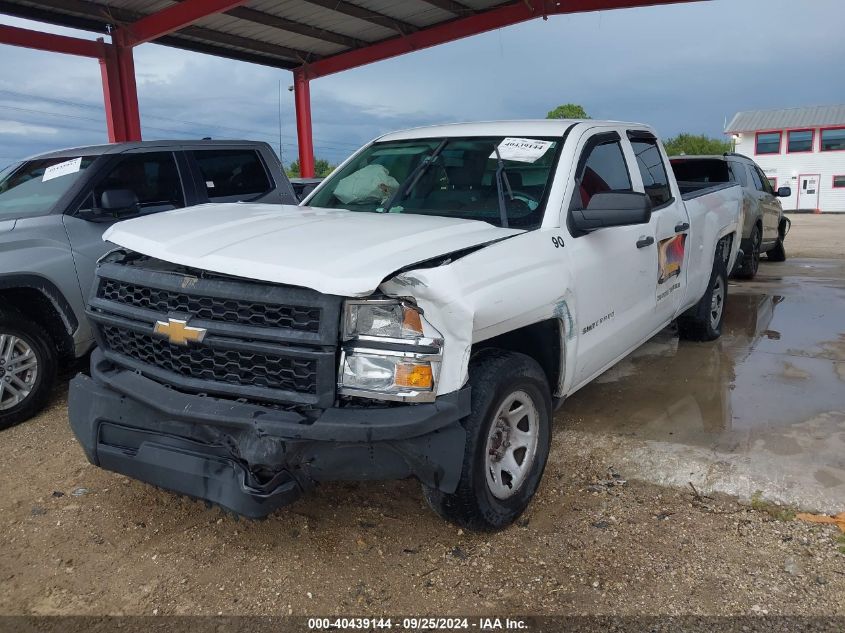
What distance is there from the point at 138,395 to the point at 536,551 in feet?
6.17

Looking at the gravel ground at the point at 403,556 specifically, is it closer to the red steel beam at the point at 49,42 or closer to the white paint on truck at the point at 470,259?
the white paint on truck at the point at 470,259

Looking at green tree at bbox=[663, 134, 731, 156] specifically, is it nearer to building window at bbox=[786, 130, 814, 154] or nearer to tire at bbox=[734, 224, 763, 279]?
building window at bbox=[786, 130, 814, 154]

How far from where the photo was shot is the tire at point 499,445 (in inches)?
114

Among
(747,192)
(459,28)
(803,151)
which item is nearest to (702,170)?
(747,192)

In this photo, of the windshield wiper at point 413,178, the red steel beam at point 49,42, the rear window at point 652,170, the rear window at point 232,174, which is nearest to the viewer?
the windshield wiper at point 413,178

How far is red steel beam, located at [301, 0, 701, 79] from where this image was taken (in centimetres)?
1213

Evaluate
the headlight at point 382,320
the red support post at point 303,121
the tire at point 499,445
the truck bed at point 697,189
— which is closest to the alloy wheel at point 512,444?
the tire at point 499,445

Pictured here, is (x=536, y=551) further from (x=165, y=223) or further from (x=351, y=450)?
(x=165, y=223)

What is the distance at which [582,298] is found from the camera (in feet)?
11.8

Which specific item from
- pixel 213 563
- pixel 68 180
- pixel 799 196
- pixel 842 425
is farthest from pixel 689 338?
pixel 799 196

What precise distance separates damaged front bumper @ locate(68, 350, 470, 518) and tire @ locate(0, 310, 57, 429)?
7.18ft

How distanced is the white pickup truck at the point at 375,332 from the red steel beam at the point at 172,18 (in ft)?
25.3

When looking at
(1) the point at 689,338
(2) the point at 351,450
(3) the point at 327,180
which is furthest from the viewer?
(1) the point at 689,338

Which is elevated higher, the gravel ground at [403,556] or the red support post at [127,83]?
the red support post at [127,83]
